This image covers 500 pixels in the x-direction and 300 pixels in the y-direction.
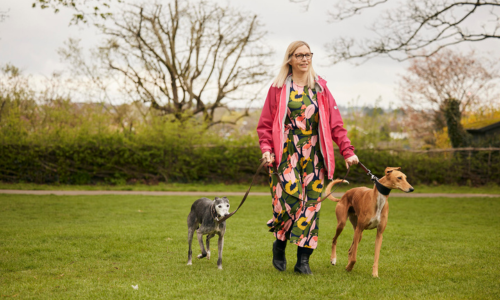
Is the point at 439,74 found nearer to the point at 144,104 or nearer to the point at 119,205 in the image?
the point at 144,104

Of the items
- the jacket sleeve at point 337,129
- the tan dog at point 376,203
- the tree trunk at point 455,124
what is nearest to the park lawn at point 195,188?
the tree trunk at point 455,124

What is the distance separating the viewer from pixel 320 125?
4.60 meters

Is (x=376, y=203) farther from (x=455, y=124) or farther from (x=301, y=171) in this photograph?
(x=455, y=124)

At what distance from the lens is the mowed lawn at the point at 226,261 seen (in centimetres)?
411

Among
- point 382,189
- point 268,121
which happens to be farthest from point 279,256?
point 268,121

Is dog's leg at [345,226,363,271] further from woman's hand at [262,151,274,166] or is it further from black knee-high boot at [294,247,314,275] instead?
woman's hand at [262,151,274,166]

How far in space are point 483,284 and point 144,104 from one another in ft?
70.3

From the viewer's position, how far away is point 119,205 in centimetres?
1146

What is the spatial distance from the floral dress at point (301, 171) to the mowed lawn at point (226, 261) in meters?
0.56

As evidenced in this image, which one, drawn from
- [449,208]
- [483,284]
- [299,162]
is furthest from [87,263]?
[449,208]

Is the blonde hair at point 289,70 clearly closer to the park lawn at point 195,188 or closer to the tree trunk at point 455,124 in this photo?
the park lawn at point 195,188

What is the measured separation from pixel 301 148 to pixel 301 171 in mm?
259

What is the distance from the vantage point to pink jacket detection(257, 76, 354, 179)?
4586 mm

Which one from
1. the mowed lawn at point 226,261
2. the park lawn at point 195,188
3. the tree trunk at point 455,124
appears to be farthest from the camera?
the tree trunk at point 455,124
